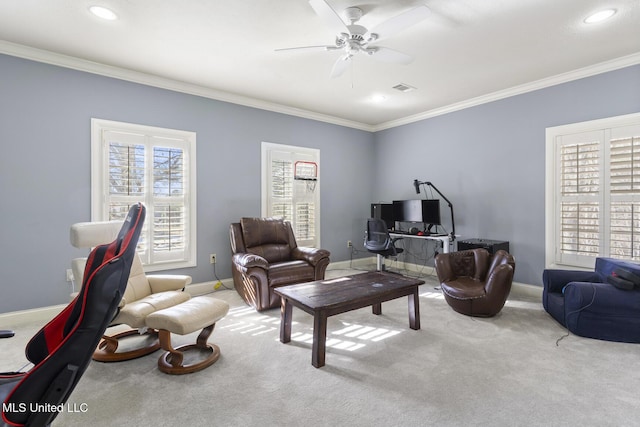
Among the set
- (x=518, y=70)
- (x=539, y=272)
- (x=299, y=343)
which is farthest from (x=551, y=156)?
(x=299, y=343)

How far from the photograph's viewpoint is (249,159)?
4.70 meters

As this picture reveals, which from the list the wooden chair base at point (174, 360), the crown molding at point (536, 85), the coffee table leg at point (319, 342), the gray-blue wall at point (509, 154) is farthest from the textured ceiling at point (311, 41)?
the wooden chair base at point (174, 360)

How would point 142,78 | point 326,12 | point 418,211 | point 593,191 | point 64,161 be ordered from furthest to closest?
point 418,211, point 142,78, point 593,191, point 64,161, point 326,12

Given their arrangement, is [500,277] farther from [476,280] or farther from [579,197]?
[579,197]

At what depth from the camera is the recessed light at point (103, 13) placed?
2.50 metres

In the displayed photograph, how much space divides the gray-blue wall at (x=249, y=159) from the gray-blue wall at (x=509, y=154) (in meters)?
0.01

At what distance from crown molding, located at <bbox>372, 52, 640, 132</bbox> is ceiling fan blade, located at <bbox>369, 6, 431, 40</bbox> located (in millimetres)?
2653

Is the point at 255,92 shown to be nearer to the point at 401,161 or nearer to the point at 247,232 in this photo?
the point at 247,232

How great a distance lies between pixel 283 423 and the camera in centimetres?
173

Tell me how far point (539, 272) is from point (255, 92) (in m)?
4.46

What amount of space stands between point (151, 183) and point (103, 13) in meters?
1.85

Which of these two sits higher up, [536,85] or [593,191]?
[536,85]

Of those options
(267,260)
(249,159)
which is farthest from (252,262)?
(249,159)

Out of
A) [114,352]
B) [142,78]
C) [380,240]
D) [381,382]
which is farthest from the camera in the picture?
[380,240]
